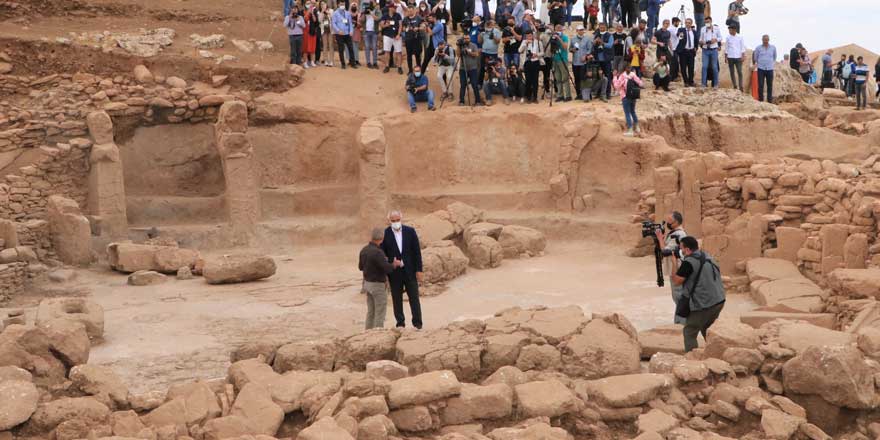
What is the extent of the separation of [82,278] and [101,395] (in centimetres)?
800

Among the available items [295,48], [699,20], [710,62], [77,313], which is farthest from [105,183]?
[699,20]

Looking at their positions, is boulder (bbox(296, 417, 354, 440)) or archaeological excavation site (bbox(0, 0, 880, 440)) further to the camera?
archaeological excavation site (bbox(0, 0, 880, 440))

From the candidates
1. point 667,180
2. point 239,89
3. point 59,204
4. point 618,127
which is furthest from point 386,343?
point 239,89

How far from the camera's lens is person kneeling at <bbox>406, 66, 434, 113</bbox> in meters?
21.4

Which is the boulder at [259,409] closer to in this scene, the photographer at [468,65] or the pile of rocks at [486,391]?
the pile of rocks at [486,391]

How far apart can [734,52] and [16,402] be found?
17891 millimetres

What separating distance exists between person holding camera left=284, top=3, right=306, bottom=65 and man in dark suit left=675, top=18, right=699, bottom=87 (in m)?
8.05

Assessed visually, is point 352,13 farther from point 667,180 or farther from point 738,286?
point 738,286

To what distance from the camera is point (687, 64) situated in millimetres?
22906

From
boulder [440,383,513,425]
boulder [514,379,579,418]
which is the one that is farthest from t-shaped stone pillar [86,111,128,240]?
boulder [514,379,579,418]

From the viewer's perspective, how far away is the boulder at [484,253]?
672 inches

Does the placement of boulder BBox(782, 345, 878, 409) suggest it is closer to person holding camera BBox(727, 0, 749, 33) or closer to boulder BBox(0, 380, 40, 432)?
boulder BBox(0, 380, 40, 432)

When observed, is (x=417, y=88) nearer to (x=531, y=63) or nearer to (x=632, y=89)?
(x=531, y=63)

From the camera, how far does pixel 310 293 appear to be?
1575 cm
